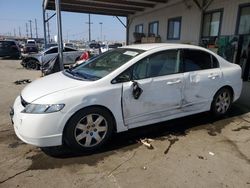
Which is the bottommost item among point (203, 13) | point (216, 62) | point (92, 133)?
point (92, 133)

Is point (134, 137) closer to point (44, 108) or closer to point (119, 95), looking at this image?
point (119, 95)

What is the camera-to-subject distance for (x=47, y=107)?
3172mm

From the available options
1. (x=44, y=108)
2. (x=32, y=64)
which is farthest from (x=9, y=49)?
(x=44, y=108)

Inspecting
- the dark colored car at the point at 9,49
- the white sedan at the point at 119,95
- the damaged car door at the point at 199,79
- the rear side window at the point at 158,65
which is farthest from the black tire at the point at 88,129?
the dark colored car at the point at 9,49

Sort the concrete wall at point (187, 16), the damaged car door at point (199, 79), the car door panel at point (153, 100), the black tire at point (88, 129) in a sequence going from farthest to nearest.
Answer: the concrete wall at point (187, 16)
the damaged car door at point (199, 79)
the car door panel at point (153, 100)
the black tire at point (88, 129)

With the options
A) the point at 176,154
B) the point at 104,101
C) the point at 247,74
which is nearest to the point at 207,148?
the point at 176,154

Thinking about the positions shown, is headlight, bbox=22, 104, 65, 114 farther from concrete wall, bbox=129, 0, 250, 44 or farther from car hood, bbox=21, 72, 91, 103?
concrete wall, bbox=129, 0, 250, 44

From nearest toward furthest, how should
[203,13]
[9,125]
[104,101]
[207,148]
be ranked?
[104,101], [207,148], [9,125], [203,13]

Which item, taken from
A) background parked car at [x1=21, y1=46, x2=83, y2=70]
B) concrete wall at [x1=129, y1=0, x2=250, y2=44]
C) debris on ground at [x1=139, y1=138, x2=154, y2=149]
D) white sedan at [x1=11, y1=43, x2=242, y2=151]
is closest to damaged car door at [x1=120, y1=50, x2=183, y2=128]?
white sedan at [x1=11, y1=43, x2=242, y2=151]

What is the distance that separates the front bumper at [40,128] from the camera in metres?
3.14

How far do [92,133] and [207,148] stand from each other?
178 centimetres

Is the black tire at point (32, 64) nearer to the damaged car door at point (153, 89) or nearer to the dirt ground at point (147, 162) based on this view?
the dirt ground at point (147, 162)

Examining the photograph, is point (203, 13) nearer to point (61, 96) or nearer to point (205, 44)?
point (205, 44)

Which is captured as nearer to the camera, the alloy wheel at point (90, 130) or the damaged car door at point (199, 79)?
the alloy wheel at point (90, 130)
